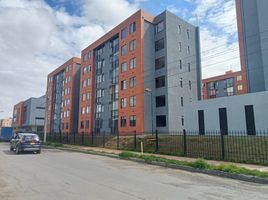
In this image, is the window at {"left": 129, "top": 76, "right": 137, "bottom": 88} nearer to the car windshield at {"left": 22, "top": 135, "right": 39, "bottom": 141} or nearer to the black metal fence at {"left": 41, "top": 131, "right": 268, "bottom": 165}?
the black metal fence at {"left": 41, "top": 131, "right": 268, "bottom": 165}

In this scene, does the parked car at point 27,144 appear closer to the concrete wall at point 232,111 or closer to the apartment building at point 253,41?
the concrete wall at point 232,111

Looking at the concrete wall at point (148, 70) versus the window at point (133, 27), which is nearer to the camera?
the concrete wall at point (148, 70)

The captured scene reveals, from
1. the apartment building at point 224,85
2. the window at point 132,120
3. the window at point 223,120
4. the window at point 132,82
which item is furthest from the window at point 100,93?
the apartment building at point 224,85

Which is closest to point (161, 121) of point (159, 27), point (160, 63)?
point (160, 63)

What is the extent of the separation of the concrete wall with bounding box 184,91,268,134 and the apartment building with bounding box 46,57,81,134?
Answer: 34.0 m

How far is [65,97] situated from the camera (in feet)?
213

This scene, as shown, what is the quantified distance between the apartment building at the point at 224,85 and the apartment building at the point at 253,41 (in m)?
29.8

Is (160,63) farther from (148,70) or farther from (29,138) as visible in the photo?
(29,138)

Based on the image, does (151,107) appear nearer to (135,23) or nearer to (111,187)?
(135,23)

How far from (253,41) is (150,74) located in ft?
54.5

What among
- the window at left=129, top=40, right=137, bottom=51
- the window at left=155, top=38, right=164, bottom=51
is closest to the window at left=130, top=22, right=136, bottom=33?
the window at left=129, top=40, right=137, bottom=51

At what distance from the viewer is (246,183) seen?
8508 mm

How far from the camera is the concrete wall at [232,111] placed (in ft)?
89.1

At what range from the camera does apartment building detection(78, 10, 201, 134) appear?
3791 centimetres
